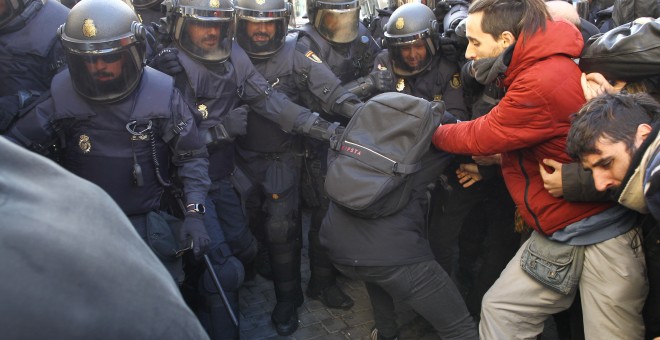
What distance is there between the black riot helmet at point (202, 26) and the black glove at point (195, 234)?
1213mm

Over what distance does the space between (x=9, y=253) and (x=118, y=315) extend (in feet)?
0.60

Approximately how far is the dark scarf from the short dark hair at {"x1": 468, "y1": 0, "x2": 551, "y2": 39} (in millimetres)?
105

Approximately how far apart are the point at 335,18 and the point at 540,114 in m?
2.72

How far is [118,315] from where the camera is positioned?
0.88 meters

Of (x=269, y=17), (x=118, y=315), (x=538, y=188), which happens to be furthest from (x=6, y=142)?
(x=269, y=17)

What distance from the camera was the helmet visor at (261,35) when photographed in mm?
4297

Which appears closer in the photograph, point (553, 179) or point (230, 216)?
point (553, 179)

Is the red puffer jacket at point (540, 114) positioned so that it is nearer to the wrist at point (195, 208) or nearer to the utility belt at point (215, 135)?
the wrist at point (195, 208)

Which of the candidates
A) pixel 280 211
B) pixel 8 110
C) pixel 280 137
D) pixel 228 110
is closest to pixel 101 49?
pixel 8 110

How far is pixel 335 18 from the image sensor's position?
493 cm

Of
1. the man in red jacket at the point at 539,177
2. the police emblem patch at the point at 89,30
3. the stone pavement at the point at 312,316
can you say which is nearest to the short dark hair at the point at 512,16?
the man in red jacket at the point at 539,177

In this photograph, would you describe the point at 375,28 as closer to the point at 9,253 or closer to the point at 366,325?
the point at 366,325

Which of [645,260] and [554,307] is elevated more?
[645,260]

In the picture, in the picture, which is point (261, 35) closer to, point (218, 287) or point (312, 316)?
point (218, 287)
